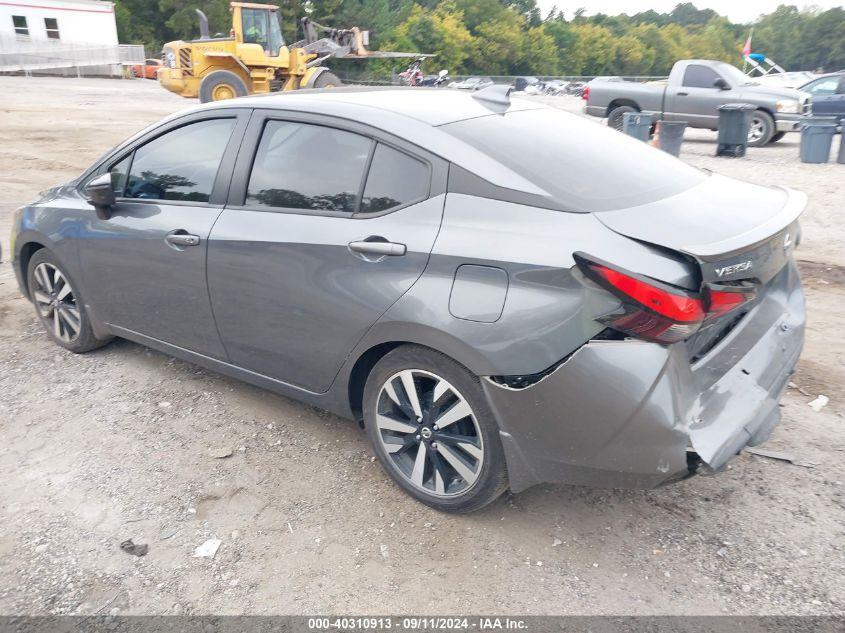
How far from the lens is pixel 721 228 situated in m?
2.72

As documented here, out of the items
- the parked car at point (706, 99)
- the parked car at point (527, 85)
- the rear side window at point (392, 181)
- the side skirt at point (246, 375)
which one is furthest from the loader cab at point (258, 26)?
the parked car at point (527, 85)

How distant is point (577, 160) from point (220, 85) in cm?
1855

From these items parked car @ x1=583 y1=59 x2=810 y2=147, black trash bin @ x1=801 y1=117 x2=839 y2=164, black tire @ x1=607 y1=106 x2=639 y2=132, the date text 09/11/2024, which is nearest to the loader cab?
parked car @ x1=583 y1=59 x2=810 y2=147

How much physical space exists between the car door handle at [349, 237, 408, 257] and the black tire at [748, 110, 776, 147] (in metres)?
14.7

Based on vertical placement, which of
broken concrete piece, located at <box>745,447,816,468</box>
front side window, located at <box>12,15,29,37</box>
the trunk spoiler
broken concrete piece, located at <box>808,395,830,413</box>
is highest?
front side window, located at <box>12,15,29,37</box>

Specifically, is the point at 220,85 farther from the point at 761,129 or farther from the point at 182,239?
the point at 182,239

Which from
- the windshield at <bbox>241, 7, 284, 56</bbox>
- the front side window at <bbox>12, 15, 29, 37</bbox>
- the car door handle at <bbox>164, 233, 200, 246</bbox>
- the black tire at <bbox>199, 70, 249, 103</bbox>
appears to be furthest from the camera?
the front side window at <bbox>12, 15, 29, 37</bbox>

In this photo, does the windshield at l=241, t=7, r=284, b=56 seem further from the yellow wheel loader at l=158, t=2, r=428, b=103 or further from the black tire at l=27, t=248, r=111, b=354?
the black tire at l=27, t=248, r=111, b=354

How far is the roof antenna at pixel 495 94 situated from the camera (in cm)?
367

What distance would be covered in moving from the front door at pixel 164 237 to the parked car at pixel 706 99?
14.0 m

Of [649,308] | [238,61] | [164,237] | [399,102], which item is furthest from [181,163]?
[238,61]

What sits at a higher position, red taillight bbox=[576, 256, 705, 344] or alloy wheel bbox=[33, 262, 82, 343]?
red taillight bbox=[576, 256, 705, 344]

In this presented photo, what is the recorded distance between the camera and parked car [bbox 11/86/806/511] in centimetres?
251

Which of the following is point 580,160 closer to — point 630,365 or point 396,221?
point 396,221
